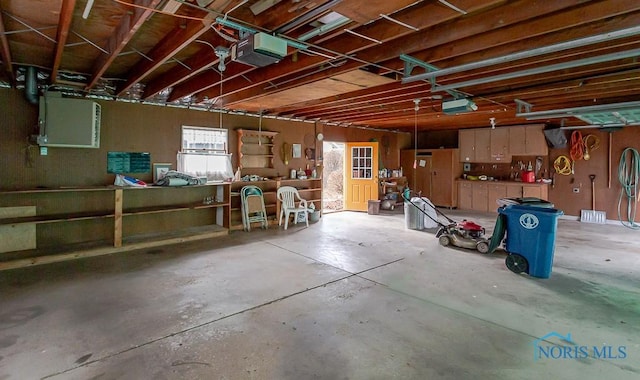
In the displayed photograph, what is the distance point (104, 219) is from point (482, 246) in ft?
20.1

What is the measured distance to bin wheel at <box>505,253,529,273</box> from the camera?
4.17m

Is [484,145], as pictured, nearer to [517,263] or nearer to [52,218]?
[517,263]

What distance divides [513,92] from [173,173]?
549 centimetres

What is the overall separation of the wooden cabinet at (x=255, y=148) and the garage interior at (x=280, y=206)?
0.17 feet

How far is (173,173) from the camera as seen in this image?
18.7 ft

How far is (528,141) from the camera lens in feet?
28.3

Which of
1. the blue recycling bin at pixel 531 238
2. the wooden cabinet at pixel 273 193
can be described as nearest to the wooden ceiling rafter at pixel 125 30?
the wooden cabinet at pixel 273 193

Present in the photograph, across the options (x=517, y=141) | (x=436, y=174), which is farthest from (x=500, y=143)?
(x=436, y=174)

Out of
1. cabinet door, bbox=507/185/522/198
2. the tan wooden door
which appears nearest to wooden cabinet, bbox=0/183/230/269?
the tan wooden door

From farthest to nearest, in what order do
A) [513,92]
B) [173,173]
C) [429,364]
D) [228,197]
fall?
[228,197]
[173,173]
[513,92]
[429,364]

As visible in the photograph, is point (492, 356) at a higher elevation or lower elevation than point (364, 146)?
lower

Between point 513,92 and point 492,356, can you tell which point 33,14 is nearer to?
point 492,356

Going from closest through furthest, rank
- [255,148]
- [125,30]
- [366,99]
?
[125,30] → [366,99] → [255,148]

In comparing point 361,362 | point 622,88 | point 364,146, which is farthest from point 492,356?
point 364,146
